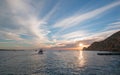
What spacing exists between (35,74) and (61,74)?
25.8ft

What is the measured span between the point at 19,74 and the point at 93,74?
2246 cm

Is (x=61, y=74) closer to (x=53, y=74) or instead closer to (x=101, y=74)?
(x=53, y=74)

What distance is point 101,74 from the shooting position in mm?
38656

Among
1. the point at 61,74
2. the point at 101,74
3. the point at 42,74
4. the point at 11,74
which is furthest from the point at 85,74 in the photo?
the point at 11,74

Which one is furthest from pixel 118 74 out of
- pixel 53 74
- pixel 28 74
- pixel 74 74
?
pixel 28 74

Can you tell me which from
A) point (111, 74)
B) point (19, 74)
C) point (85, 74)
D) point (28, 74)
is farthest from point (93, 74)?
point (19, 74)

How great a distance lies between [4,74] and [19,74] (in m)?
4.75

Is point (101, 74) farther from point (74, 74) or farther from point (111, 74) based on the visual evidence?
point (74, 74)

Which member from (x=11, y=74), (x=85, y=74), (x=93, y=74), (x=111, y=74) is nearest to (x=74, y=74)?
(x=85, y=74)

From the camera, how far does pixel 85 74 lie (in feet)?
126

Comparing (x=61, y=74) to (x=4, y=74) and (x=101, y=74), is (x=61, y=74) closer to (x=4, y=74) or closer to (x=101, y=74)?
(x=101, y=74)

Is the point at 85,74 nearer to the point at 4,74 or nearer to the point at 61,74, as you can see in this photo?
the point at 61,74

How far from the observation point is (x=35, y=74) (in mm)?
37344

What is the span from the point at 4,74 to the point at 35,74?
926cm
